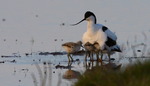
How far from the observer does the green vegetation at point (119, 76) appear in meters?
9.26

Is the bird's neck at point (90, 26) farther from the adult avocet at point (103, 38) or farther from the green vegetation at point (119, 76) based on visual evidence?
the green vegetation at point (119, 76)

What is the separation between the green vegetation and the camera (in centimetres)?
926

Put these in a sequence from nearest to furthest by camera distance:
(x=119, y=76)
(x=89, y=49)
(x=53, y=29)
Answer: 1. (x=119, y=76)
2. (x=89, y=49)
3. (x=53, y=29)

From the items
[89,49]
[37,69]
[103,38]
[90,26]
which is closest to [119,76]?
[37,69]

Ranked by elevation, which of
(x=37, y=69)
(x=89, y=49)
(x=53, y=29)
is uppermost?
(x=53, y=29)

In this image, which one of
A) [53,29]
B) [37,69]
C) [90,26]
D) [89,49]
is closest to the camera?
[37,69]

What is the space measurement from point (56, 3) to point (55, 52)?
1108cm

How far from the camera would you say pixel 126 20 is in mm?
23266

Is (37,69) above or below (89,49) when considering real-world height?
below

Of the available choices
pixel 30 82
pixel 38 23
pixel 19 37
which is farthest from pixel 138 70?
pixel 38 23

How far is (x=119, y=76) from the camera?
9.62 m

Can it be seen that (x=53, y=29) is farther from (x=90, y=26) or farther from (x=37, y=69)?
(x=37, y=69)

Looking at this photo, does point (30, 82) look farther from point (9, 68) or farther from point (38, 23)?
point (38, 23)

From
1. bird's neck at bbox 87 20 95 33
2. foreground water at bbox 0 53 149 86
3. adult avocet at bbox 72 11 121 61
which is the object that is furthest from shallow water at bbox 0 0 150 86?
bird's neck at bbox 87 20 95 33
